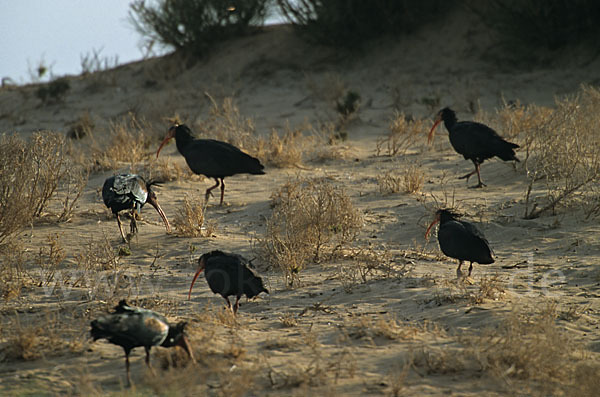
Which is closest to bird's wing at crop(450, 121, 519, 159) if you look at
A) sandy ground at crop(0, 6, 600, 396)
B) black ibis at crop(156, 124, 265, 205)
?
sandy ground at crop(0, 6, 600, 396)

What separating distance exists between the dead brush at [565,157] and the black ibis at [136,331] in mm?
4928

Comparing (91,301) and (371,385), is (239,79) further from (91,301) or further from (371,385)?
(371,385)

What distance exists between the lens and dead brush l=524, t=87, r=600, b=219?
318 inches

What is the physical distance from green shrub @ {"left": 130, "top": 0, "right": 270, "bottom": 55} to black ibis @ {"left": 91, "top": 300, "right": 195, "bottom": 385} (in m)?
16.3

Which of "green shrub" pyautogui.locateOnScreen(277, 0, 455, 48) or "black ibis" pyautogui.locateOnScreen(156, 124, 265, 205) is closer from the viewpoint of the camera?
"black ibis" pyautogui.locateOnScreen(156, 124, 265, 205)

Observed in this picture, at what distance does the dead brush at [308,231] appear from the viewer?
6.71 m

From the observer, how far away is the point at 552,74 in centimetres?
1639

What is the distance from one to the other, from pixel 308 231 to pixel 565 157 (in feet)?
11.2

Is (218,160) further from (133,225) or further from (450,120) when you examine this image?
(450,120)

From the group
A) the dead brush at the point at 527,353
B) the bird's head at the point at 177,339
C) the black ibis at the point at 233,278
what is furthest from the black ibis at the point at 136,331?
the dead brush at the point at 527,353

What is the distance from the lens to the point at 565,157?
848 cm

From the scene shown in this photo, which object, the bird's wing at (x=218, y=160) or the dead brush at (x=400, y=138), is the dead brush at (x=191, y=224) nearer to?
the bird's wing at (x=218, y=160)

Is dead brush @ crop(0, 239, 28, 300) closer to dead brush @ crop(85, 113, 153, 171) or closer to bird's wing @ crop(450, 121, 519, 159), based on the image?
dead brush @ crop(85, 113, 153, 171)

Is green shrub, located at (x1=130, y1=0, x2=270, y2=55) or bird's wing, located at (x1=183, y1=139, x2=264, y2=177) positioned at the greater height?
green shrub, located at (x1=130, y1=0, x2=270, y2=55)
